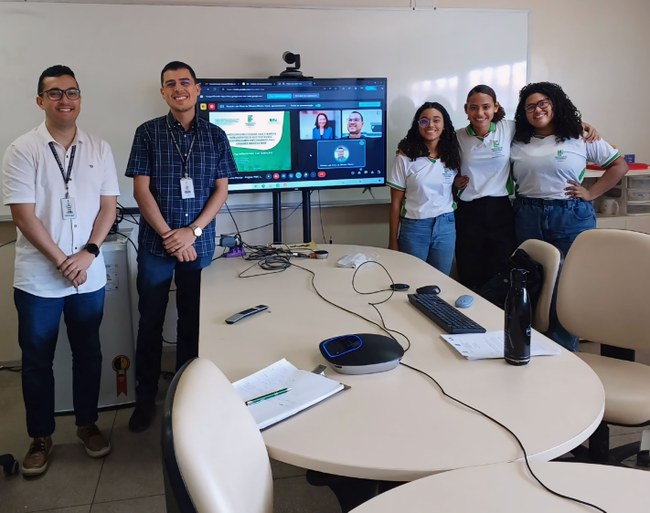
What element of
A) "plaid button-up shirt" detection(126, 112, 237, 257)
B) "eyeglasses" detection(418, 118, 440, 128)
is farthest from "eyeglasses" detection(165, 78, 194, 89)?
"eyeglasses" detection(418, 118, 440, 128)

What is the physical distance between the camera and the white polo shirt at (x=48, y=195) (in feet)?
7.30

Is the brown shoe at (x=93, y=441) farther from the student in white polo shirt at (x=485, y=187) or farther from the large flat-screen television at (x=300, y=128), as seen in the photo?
the student in white polo shirt at (x=485, y=187)

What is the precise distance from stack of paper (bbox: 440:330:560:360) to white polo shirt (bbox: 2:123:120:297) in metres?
1.60

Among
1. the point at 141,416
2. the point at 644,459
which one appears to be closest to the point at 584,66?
the point at 644,459

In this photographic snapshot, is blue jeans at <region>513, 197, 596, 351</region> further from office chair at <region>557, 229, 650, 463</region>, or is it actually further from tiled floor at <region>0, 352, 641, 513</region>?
tiled floor at <region>0, 352, 641, 513</region>

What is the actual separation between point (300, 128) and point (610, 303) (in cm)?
197

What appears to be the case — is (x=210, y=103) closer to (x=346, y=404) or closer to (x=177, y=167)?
(x=177, y=167)

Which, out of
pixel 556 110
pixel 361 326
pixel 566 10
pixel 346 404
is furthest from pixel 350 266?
pixel 566 10

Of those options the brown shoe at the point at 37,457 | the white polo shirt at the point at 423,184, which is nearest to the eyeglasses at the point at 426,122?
the white polo shirt at the point at 423,184

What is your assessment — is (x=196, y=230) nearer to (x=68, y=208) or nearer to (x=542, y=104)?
(x=68, y=208)

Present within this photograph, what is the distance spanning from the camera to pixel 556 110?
3014mm

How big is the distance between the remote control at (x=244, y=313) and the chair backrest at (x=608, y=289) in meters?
1.25

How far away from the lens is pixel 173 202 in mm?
2566

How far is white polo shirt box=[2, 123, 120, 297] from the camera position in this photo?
222cm
